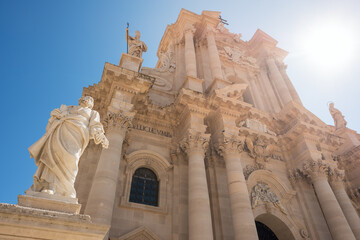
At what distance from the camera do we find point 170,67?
17703mm

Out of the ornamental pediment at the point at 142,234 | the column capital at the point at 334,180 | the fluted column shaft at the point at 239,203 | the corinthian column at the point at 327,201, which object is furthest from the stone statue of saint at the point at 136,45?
the column capital at the point at 334,180

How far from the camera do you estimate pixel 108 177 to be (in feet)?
30.7

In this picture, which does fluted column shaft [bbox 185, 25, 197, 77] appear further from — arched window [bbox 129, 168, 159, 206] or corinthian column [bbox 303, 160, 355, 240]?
corinthian column [bbox 303, 160, 355, 240]

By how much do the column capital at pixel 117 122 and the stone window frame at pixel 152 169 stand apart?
1.53 m

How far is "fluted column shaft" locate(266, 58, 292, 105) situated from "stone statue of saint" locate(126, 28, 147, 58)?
10.1 meters

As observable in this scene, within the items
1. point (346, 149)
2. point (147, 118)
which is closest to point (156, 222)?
point (147, 118)

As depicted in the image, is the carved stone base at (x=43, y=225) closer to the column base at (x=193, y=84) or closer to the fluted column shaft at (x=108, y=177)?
the fluted column shaft at (x=108, y=177)

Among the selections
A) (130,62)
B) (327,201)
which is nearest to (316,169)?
(327,201)

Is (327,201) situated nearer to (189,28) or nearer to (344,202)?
(344,202)

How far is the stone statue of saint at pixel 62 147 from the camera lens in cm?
518

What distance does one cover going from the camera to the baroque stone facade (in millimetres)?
10211

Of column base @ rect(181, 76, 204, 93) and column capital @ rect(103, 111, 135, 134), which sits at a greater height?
column base @ rect(181, 76, 204, 93)

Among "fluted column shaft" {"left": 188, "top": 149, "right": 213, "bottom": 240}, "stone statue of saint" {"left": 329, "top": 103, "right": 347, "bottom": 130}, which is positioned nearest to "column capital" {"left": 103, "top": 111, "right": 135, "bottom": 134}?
"fluted column shaft" {"left": 188, "top": 149, "right": 213, "bottom": 240}

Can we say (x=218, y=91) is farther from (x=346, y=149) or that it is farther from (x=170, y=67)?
(x=346, y=149)
